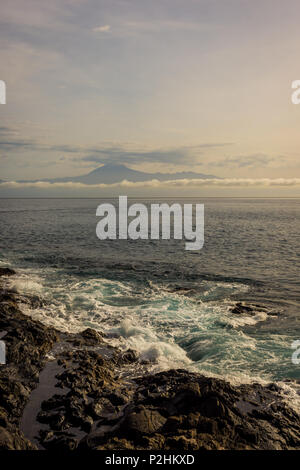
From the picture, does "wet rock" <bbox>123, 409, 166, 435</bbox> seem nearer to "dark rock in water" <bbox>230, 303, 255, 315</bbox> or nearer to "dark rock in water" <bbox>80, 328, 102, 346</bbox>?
"dark rock in water" <bbox>80, 328, 102, 346</bbox>

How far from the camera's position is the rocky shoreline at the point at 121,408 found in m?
8.57

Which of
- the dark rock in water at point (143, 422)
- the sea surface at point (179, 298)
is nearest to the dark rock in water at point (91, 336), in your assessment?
the sea surface at point (179, 298)

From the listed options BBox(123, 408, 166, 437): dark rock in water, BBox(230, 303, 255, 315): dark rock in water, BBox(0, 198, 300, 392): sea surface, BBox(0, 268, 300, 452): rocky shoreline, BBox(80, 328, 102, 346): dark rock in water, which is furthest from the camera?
BBox(230, 303, 255, 315): dark rock in water

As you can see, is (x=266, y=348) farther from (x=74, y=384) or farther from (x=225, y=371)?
(x=74, y=384)

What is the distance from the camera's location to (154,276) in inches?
1188

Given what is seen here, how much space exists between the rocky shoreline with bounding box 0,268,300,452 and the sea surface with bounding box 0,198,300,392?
2.09 metres

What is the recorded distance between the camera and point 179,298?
24047mm

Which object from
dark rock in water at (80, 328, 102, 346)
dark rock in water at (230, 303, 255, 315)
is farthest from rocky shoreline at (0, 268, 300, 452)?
dark rock in water at (230, 303, 255, 315)

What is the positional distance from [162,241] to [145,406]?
41667 millimetres

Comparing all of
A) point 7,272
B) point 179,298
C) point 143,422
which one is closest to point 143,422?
point 143,422

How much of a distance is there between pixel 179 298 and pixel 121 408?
1404cm

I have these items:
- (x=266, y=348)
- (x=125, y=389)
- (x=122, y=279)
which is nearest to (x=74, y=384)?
(x=125, y=389)

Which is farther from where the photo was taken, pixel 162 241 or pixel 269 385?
pixel 162 241

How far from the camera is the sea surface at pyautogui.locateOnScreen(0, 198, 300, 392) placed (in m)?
15.3
